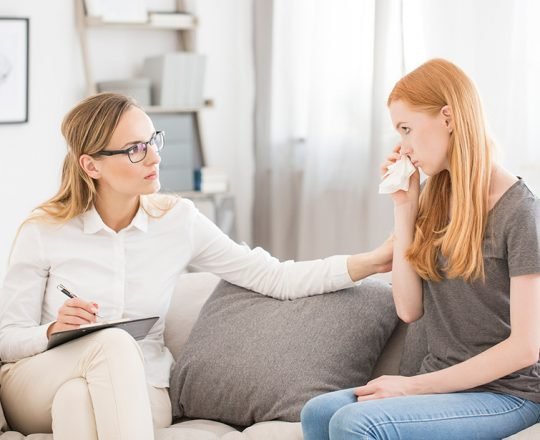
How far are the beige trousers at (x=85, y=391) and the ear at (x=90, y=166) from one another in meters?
0.44

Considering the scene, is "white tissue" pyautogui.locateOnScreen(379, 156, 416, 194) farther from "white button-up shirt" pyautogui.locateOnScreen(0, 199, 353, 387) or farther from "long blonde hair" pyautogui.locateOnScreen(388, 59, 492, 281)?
"white button-up shirt" pyautogui.locateOnScreen(0, 199, 353, 387)

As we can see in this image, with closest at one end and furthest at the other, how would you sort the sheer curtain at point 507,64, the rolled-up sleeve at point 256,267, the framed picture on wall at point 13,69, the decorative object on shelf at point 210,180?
the rolled-up sleeve at point 256,267, the sheer curtain at point 507,64, the framed picture on wall at point 13,69, the decorative object on shelf at point 210,180

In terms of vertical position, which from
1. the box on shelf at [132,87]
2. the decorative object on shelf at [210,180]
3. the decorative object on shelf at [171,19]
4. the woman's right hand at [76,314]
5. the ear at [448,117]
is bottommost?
the woman's right hand at [76,314]

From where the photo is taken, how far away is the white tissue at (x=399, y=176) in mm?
2117

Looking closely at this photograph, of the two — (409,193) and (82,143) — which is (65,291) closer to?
(82,143)

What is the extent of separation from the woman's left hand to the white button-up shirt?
1.50ft

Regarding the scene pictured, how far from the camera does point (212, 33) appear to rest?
4.70 meters

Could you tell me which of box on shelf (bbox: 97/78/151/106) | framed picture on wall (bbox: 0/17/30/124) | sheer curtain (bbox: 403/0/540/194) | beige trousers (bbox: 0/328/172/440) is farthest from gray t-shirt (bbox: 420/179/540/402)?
framed picture on wall (bbox: 0/17/30/124)

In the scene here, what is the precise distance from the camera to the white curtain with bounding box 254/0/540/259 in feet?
10.7

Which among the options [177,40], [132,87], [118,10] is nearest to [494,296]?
[132,87]

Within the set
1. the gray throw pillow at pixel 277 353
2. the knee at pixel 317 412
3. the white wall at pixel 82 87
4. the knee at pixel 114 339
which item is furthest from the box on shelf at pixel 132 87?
the knee at pixel 317 412

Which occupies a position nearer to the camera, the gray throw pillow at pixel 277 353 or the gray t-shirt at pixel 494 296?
the gray t-shirt at pixel 494 296

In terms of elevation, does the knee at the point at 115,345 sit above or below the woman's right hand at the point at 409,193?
below

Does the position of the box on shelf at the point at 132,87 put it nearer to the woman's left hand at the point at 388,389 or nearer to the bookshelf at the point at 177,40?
the bookshelf at the point at 177,40
